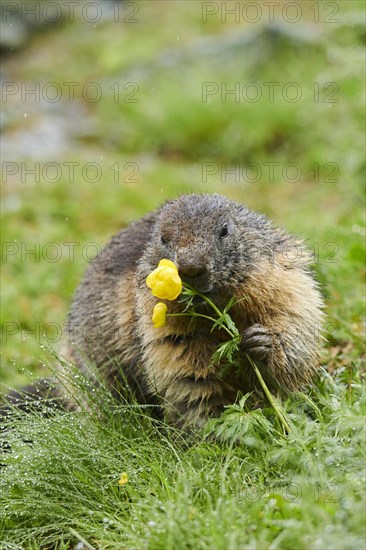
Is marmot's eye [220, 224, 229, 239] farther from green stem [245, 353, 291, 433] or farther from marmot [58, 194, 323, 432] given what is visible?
green stem [245, 353, 291, 433]

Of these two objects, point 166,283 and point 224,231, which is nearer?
point 166,283

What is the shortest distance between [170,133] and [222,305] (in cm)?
924

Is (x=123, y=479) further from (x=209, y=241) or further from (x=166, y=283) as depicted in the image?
(x=209, y=241)

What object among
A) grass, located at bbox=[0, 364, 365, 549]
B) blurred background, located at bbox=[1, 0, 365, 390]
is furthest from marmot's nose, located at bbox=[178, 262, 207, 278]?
blurred background, located at bbox=[1, 0, 365, 390]

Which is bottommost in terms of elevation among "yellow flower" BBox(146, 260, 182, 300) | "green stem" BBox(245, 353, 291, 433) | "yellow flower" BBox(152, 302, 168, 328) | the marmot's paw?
"green stem" BBox(245, 353, 291, 433)

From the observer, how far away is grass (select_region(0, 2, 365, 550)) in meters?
3.39

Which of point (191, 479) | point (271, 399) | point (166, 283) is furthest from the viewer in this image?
point (271, 399)

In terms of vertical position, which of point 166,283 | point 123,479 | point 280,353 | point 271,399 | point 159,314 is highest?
point 166,283

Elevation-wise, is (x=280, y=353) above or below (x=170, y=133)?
below

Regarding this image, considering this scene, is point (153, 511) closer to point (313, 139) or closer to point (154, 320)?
point (154, 320)

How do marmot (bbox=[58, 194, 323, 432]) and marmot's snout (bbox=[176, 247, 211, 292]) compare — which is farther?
marmot (bbox=[58, 194, 323, 432])

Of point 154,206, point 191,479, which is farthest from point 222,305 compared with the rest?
point 154,206

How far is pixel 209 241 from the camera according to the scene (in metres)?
4.25

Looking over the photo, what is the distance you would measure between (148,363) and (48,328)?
330cm
